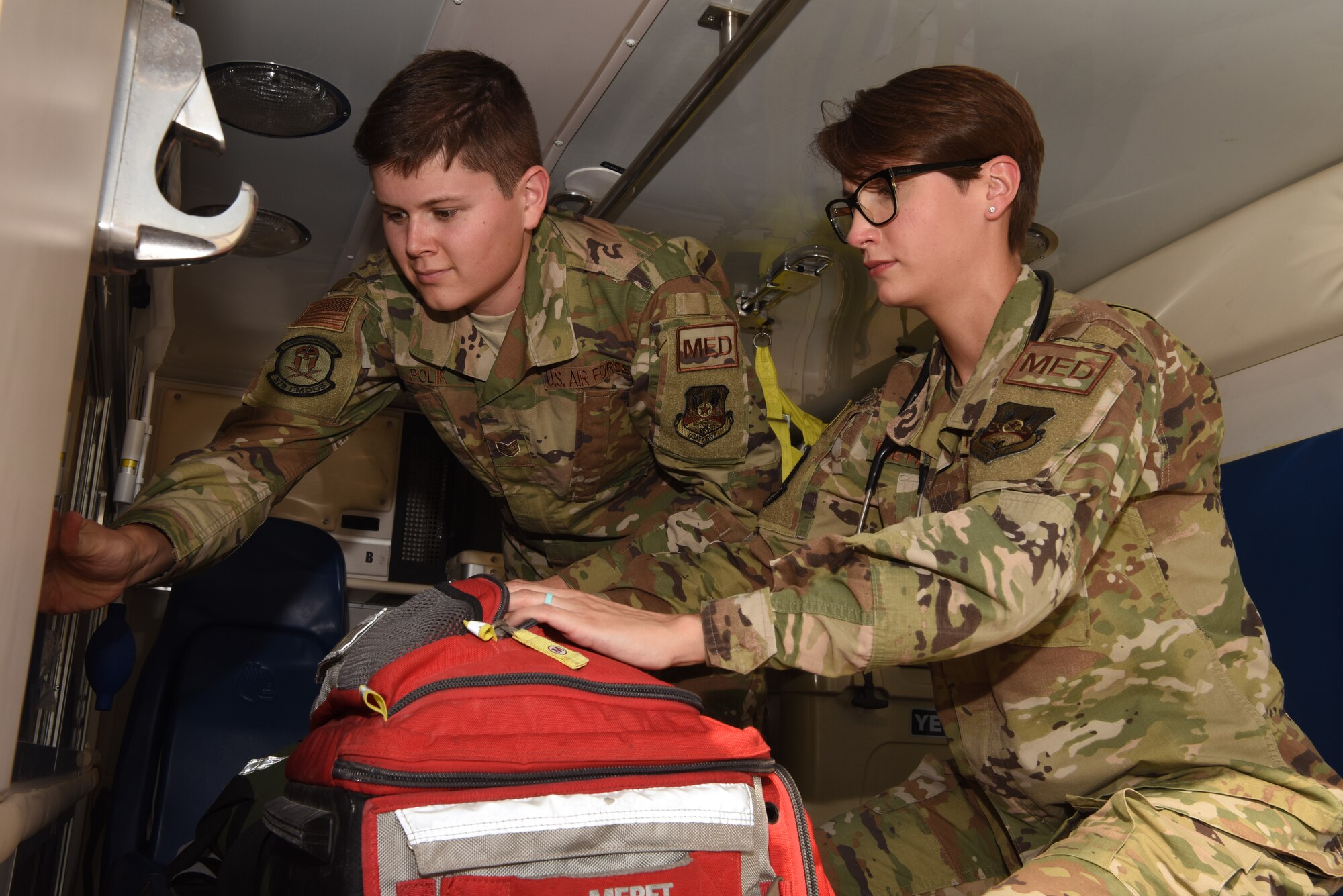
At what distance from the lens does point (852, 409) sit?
193 centimetres

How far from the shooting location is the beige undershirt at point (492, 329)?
2.12 meters

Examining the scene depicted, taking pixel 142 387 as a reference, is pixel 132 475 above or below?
below

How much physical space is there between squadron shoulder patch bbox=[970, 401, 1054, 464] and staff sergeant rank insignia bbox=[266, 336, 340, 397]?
121 centimetres

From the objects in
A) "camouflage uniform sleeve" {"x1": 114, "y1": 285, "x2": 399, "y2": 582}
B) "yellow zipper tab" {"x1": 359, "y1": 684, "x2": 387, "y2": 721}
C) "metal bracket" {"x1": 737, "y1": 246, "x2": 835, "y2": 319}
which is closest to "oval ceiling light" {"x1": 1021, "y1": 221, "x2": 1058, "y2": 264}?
"metal bracket" {"x1": 737, "y1": 246, "x2": 835, "y2": 319}

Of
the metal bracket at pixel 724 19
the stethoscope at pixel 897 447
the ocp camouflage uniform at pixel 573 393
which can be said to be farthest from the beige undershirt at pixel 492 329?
the stethoscope at pixel 897 447

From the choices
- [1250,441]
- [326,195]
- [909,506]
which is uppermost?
[326,195]

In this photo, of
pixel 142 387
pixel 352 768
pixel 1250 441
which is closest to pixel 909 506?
pixel 1250 441

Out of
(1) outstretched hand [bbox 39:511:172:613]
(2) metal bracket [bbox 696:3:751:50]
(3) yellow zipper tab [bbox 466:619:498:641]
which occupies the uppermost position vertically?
(2) metal bracket [bbox 696:3:751:50]

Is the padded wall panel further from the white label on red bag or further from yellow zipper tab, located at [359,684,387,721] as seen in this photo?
yellow zipper tab, located at [359,684,387,721]

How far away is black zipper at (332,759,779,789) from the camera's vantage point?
0.85 meters

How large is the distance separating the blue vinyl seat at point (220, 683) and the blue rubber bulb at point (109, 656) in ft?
3.17

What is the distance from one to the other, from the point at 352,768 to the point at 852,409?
1281mm

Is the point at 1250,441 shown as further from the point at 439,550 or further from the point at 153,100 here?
the point at 439,550

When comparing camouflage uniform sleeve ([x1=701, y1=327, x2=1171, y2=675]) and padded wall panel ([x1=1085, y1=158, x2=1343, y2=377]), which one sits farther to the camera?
padded wall panel ([x1=1085, y1=158, x2=1343, y2=377])
